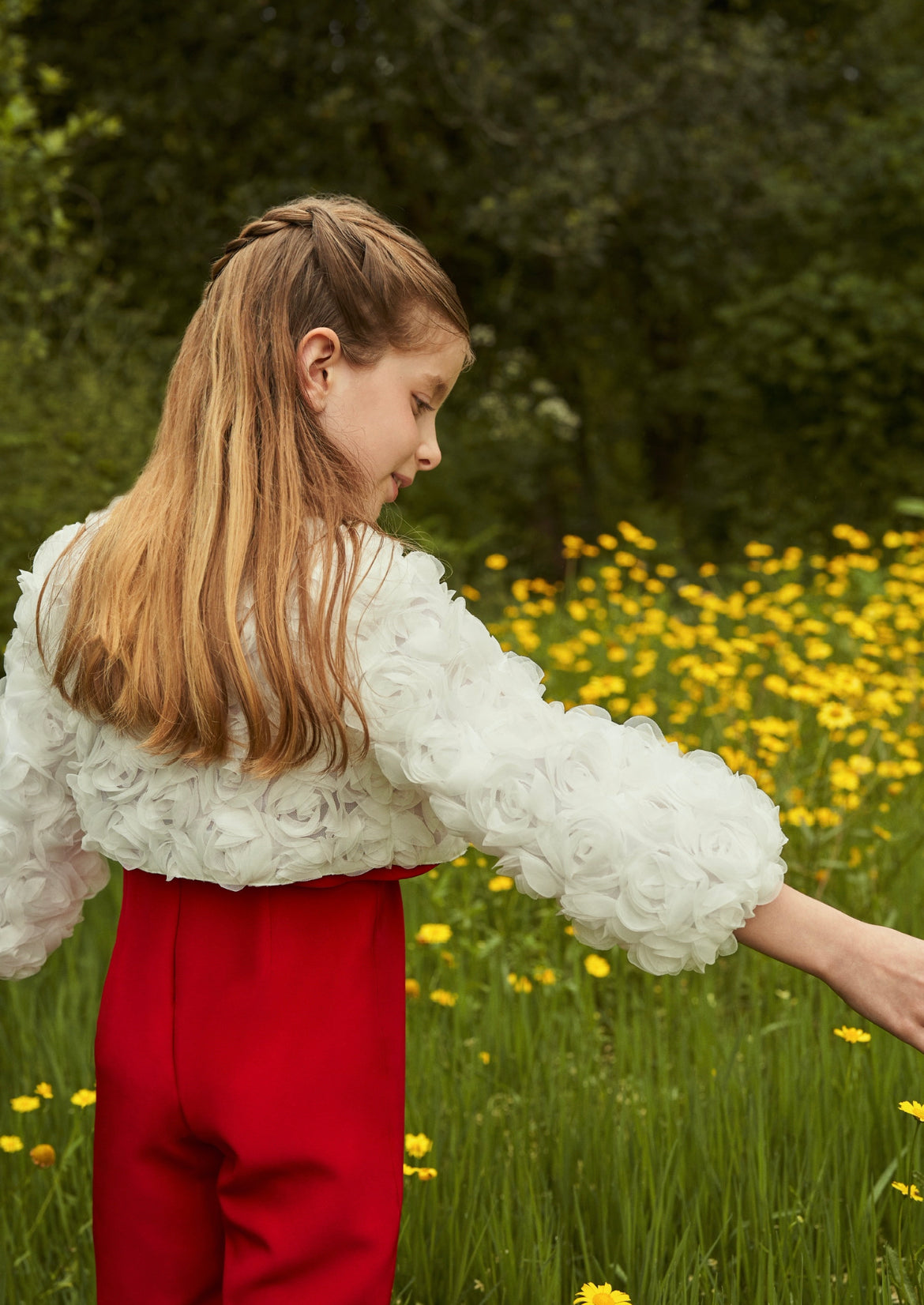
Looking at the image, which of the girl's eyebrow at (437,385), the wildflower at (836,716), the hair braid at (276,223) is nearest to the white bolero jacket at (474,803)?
the girl's eyebrow at (437,385)

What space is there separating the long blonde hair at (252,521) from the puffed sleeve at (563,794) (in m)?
0.05

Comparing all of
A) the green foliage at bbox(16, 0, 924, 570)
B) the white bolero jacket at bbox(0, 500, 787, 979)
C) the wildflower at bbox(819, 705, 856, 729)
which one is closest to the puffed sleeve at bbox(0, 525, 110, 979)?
the white bolero jacket at bbox(0, 500, 787, 979)

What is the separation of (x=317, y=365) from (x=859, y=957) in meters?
0.72

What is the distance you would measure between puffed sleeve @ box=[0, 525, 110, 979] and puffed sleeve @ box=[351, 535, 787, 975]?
0.40 metres

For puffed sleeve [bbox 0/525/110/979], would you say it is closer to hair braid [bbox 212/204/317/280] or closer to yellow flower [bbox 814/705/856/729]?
hair braid [bbox 212/204/317/280]

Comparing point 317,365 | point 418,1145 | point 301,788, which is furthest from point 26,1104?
point 317,365

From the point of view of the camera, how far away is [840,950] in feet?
3.30

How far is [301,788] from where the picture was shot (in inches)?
43.3

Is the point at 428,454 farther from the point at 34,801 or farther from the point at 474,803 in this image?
the point at 34,801

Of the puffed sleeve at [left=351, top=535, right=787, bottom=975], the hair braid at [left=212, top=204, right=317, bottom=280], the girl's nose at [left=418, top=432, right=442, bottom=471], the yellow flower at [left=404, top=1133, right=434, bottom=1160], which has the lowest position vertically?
the yellow flower at [left=404, top=1133, right=434, bottom=1160]

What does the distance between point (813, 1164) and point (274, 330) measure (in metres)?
1.32

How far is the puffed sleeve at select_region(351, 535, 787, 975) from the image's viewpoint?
997 mm

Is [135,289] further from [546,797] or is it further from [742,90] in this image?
[546,797]

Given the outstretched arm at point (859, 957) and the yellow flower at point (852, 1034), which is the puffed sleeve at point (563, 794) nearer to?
the outstretched arm at point (859, 957)
